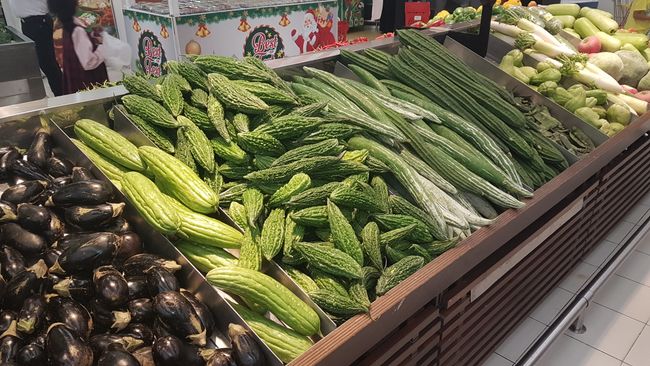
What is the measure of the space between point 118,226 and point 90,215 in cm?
8

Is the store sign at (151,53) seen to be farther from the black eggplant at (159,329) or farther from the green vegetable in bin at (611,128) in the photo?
the black eggplant at (159,329)

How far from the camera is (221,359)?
1.06 metres

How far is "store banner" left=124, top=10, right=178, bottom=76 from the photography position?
4441mm

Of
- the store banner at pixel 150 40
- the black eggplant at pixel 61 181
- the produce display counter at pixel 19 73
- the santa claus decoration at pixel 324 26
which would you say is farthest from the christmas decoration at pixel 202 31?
the black eggplant at pixel 61 181

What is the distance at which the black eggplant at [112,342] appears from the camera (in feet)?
3.38

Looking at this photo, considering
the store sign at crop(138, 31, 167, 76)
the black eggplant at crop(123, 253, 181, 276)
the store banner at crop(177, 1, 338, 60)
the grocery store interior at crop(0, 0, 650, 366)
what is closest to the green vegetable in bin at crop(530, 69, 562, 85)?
the grocery store interior at crop(0, 0, 650, 366)

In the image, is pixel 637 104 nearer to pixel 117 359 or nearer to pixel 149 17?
pixel 117 359

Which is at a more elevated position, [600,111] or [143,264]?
[143,264]

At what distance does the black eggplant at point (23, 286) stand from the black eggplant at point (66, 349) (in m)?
0.14

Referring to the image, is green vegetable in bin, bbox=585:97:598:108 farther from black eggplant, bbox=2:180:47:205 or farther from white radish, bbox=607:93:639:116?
black eggplant, bbox=2:180:47:205

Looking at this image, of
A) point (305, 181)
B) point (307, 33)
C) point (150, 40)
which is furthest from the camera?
point (307, 33)

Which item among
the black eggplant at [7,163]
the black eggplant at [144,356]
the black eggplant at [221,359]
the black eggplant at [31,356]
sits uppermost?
the black eggplant at [7,163]

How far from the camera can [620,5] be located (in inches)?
299

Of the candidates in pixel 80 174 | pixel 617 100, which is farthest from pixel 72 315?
pixel 617 100
